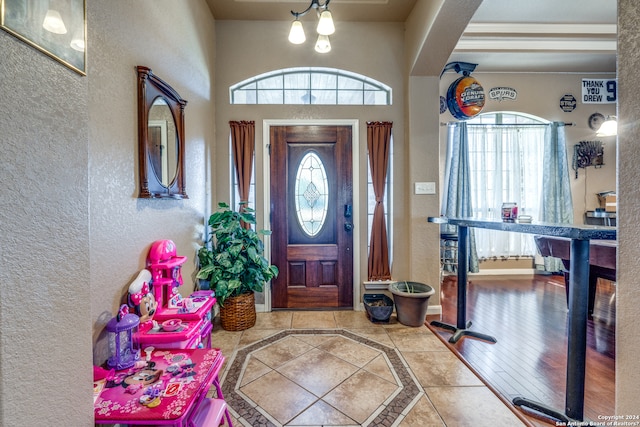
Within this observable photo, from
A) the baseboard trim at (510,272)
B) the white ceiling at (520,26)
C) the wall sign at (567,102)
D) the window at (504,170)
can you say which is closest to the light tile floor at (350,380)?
the baseboard trim at (510,272)

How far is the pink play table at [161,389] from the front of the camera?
106 centimetres

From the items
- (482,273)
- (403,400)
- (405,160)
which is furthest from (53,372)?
(482,273)

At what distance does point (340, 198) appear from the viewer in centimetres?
334

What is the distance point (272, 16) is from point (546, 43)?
3.74 metres

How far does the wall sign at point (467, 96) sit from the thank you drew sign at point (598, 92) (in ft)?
7.60

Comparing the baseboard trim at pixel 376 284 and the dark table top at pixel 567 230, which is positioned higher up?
the dark table top at pixel 567 230

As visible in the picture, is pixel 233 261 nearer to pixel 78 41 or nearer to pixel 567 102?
pixel 78 41

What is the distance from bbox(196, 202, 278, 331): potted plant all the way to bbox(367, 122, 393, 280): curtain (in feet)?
3.90

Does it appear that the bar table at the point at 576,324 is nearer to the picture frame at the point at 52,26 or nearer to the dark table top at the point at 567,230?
the dark table top at the point at 567,230

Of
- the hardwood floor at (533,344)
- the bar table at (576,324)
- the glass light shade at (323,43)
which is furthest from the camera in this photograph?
the glass light shade at (323,43)

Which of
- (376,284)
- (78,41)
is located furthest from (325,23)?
(376,284)

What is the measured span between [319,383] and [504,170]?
15.1 feet

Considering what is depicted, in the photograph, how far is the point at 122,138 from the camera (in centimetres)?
162

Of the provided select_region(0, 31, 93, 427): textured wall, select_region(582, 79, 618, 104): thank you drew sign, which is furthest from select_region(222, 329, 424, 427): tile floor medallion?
select_region(582, 79, 618, 104): thank you drew sign
